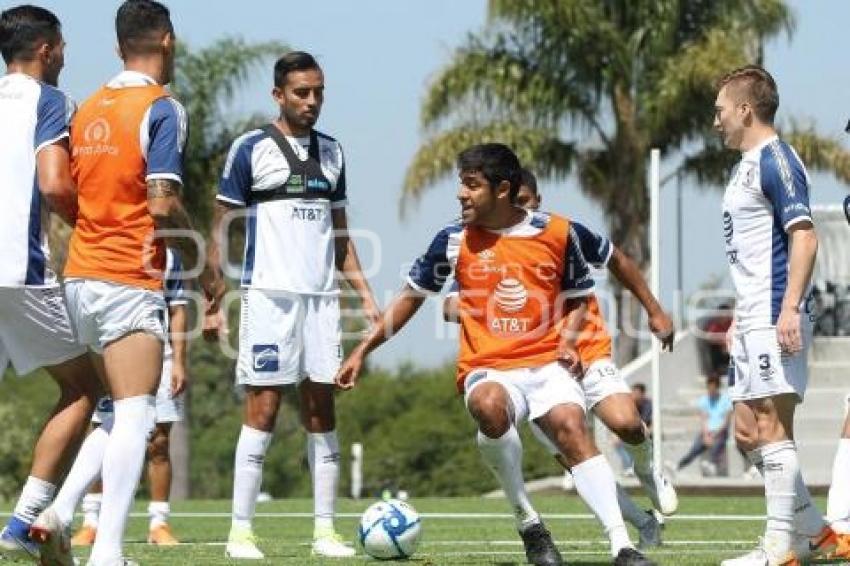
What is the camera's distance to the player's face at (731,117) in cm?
965

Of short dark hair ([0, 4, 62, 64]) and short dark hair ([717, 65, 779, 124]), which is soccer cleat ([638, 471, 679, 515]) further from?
short dark hair ([0, 4, 62, 64])

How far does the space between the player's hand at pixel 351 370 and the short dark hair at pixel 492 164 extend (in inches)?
43.5

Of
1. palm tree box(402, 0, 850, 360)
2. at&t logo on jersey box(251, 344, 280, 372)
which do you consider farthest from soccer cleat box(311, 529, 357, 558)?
palm tree box(402, 0, 850, 360)

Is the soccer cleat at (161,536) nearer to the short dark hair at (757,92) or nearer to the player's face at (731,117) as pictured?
the player's face at (731,117)

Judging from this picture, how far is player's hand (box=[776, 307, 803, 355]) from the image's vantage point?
903cm

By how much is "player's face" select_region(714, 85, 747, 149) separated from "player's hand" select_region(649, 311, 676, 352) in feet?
2.98

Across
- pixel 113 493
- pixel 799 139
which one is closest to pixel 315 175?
pixel 113 493

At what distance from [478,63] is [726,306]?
6890 mm

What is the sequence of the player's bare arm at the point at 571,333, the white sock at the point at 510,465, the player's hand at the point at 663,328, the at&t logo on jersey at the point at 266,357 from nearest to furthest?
the white sock at the point at 510,465 < the player's hand at the point at 663,328 < the player's bare arm at the point at 571,333 < the at&t logo on jersey at the point at 266,357

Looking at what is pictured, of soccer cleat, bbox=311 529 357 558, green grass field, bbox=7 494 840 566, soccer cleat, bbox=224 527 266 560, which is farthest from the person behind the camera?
soccer cleat, bbox=311 529 357 558

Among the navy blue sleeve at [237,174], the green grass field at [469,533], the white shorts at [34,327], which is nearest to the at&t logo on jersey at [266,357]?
the navy blue sleeve at [237,174]

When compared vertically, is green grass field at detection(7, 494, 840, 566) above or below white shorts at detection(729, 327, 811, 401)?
below

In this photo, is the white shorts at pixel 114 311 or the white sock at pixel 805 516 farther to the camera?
the white sock at pixel 805 516

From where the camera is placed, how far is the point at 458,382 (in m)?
9.93
